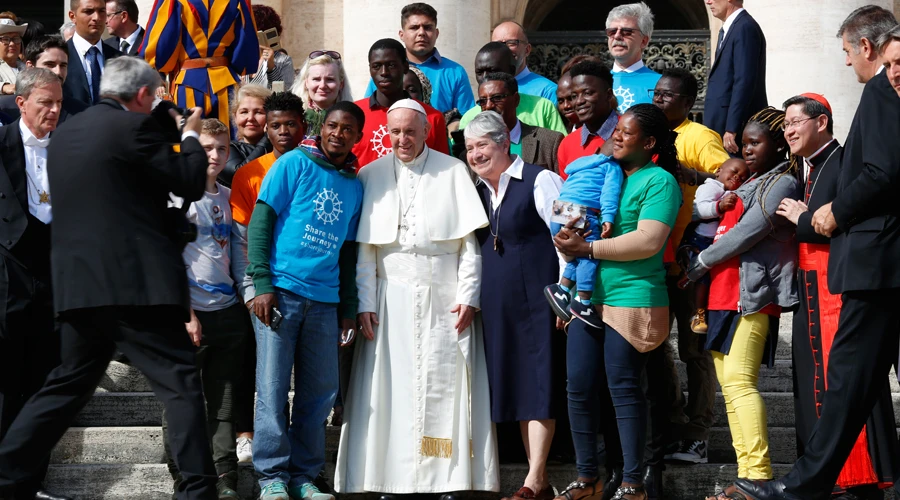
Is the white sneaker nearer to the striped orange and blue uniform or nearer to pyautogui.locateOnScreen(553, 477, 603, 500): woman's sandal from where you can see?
pyautogui.locateOnScreen(553, 477, 603, 500): woman's sandal

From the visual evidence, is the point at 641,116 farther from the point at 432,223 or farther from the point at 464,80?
the point at 464,80

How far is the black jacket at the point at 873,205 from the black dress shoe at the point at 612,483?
1564 mm

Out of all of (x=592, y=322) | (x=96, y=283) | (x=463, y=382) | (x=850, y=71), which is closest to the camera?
(x=96, y=283)

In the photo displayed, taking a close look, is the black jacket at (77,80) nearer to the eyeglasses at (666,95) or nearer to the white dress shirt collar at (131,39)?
the white dress shirt collar at (131,39)

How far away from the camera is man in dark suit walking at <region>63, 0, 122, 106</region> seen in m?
8.81

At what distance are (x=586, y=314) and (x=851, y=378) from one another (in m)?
1.31

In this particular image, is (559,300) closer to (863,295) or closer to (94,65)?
(863,295)

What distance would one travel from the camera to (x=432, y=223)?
712 centimetres

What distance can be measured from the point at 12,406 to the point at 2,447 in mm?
846

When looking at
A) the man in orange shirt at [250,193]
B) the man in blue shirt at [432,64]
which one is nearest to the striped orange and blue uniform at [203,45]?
the man in blue shirt at [432,64]

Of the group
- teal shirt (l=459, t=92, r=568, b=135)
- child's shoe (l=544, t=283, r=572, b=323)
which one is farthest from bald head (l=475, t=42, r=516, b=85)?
child's shoe (l=544, t=283, r=572, b=323)

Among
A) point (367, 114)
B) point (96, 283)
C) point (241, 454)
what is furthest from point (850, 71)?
point (96, 283)

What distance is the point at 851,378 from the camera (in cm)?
605

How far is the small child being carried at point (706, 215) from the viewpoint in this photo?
702 cm
